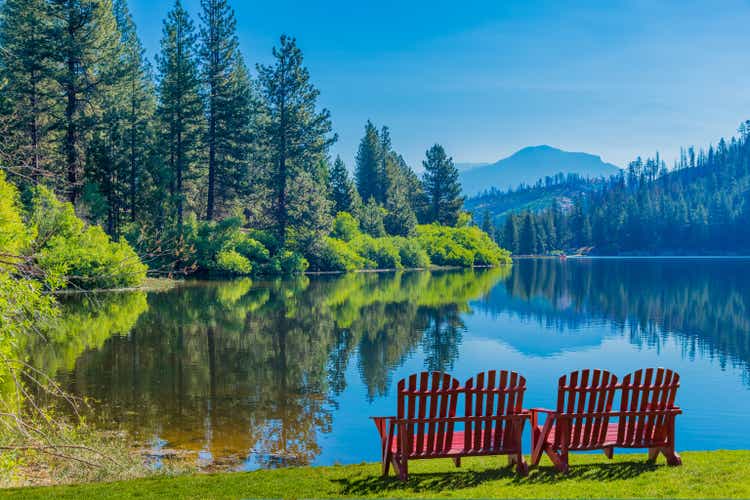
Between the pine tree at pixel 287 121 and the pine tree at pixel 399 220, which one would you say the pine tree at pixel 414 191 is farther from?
the pine tree at pixel 287 121

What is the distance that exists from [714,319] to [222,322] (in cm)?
2296

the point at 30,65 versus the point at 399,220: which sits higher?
the point at 30,65

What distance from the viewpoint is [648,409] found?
873 centimetres

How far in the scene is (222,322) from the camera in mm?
27234

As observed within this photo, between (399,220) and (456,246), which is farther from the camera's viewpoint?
(456,246)

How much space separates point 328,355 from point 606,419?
13.2 metres

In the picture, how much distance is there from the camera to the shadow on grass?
7.89 m

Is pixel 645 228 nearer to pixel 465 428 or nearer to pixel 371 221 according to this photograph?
pixel 371 221

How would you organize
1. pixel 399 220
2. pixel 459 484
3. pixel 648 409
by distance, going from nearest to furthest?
pixel 459 484 < pixel 648 409 < pixel 399 220

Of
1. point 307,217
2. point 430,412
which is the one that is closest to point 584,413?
point 430,412

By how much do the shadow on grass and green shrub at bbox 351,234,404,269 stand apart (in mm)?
63996

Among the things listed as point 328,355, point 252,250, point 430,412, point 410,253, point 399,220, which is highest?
point 399,220

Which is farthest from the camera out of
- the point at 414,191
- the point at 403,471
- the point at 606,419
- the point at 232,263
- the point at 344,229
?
the point at 414,191

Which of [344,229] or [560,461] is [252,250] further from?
[560,461]
